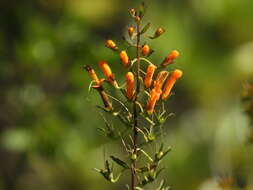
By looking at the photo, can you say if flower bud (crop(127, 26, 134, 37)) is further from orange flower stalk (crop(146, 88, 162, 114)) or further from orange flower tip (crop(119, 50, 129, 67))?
orange flower stalk (crop(146, 88, 162, 114))

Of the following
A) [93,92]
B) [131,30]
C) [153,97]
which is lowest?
[153,97]

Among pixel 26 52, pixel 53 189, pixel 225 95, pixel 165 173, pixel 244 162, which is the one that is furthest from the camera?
pixel 225 95

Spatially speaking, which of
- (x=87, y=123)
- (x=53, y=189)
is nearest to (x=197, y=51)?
(x=53, y=189)

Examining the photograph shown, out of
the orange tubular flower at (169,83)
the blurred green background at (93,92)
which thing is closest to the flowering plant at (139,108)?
the orange tubular flower at (169,83)

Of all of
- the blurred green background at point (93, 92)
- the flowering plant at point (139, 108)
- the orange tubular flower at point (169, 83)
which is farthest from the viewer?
the blurred green background at point (93, 92)

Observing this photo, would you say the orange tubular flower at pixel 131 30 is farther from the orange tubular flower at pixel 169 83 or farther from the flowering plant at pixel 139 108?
the orange tubular flower at pixel 169 83

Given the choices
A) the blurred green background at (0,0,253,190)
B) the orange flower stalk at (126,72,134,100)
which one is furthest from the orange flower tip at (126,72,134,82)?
the blurred green background at (0,0,253,190)

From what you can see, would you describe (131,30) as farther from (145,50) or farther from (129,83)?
(129,83)

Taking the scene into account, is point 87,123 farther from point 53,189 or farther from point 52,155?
point 53,189

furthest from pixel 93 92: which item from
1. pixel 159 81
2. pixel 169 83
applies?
pixel 159 81
